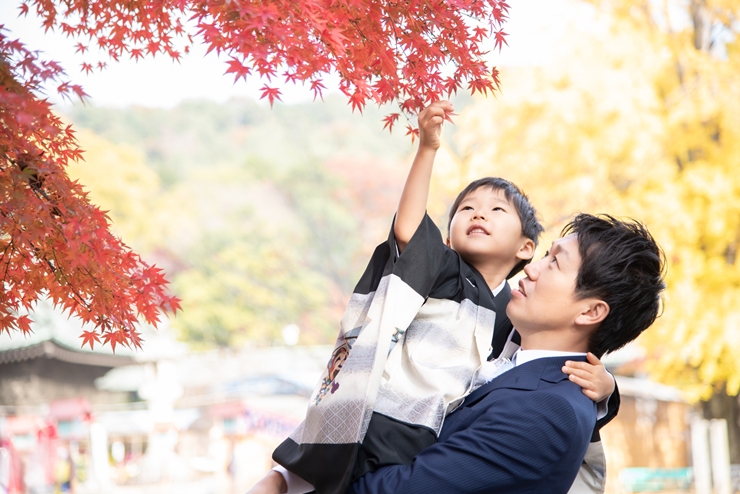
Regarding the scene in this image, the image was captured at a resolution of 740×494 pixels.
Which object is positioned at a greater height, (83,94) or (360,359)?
(83,94)

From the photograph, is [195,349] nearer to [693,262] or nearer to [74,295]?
[693,262]

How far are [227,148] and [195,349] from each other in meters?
6.91

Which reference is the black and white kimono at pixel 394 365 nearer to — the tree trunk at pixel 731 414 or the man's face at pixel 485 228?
the man's face at pixel 485 228

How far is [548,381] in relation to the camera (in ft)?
4.31

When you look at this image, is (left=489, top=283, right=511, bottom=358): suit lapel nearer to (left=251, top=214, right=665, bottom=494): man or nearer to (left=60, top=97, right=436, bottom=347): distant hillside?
(left=251, top=214, right=665, bottom=494): man

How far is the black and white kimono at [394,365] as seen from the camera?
1266 mm

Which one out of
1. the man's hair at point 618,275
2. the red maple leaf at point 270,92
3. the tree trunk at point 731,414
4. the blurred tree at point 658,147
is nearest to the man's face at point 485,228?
the man's hair at point 618,275

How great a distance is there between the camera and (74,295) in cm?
152

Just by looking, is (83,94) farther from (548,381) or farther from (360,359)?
(548,381)

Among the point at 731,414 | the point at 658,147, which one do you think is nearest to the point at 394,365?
the point at 658,147

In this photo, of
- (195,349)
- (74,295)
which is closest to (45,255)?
(74,295)

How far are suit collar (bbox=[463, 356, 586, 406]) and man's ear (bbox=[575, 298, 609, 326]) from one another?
78mm

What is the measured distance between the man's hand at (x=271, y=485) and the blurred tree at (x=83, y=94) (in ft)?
1.33

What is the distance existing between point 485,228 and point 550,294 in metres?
0.29
